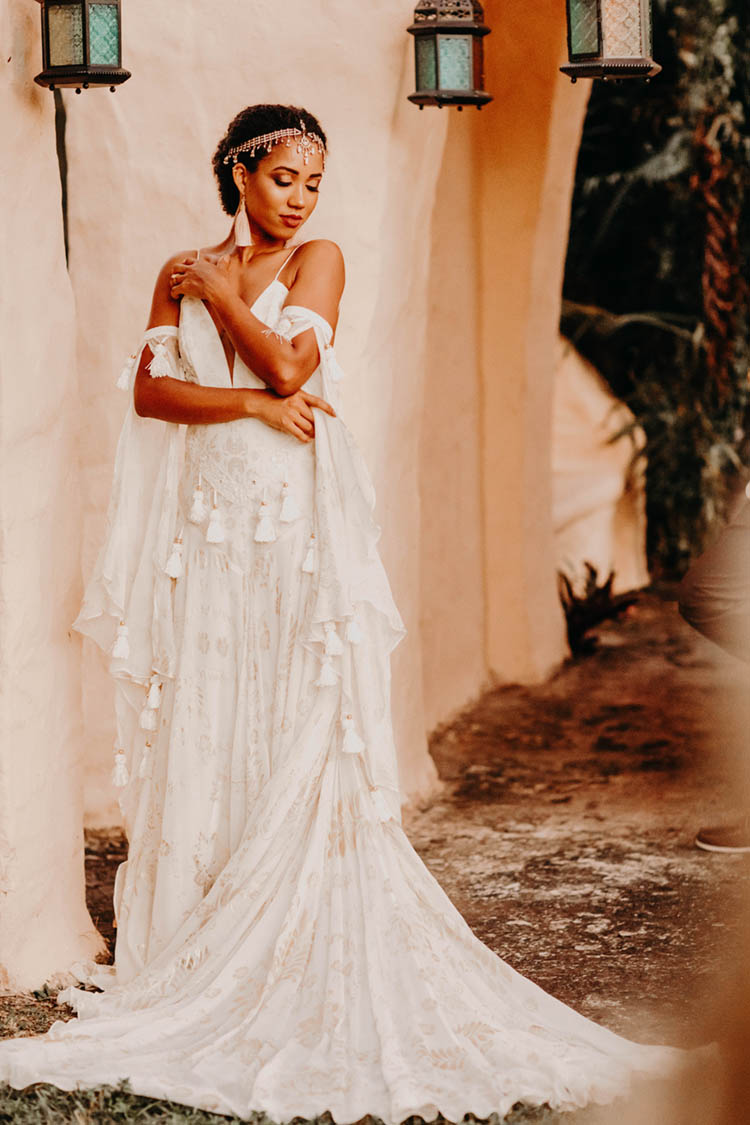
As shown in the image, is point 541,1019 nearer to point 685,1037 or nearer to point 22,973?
point 685,1037

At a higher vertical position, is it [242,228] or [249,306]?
[242,228]

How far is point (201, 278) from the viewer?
4.18 metres

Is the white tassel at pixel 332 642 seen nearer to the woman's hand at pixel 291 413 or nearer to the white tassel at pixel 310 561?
the white tassel at pixel 310 561

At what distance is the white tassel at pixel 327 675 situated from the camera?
13.6ft

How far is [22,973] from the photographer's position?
14.6 feet

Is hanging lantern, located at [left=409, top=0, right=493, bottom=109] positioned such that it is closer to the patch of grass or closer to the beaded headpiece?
the beaded headpiece

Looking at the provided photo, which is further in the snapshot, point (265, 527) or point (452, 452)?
point (452, 452)

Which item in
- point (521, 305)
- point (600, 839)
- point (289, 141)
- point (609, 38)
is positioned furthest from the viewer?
point (521, 305)

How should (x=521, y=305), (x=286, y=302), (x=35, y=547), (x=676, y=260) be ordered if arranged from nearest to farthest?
(x=286, y=302), (x=35, y=547), (x=521, y=305), (x=676, y=260)

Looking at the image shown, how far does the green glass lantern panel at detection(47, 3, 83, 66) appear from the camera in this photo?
4246 millimetres

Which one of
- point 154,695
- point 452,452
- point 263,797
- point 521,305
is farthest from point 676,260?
point 263,797

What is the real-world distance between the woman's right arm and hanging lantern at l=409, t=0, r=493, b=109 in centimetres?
139

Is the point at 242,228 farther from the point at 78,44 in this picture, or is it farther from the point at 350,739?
the point at 350,739

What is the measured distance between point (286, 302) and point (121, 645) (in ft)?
3.20
